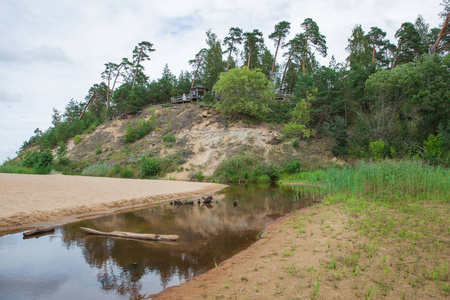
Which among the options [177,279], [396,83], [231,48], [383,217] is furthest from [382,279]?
[231,48]

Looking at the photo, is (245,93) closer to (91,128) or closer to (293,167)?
(293,167)

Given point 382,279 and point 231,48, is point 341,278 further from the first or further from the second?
point 231,48

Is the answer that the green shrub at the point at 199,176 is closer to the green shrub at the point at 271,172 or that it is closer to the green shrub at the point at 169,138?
the green shrub at the point at 271,172

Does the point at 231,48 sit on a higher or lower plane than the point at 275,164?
higher

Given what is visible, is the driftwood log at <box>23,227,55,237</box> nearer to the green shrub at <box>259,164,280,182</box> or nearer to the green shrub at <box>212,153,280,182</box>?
the green shrub at <box>212,153,280,182</box>

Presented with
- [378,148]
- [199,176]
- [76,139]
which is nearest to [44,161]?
[76,139]

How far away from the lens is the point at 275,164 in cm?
2736

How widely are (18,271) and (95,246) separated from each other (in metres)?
1.50

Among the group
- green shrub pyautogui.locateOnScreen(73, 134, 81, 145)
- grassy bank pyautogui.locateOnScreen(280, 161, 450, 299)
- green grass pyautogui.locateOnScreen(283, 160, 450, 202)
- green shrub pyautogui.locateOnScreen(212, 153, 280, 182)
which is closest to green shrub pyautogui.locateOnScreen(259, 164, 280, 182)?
green shrub pyautogui.locateOnScreen(212, 153, 280, 182)

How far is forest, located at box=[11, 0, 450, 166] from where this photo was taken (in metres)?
22.1

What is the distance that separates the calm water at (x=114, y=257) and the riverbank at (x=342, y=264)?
22.6 inches

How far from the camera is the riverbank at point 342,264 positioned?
3.20m

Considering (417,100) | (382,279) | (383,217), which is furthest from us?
(417,100)

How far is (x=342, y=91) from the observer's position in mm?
30594
